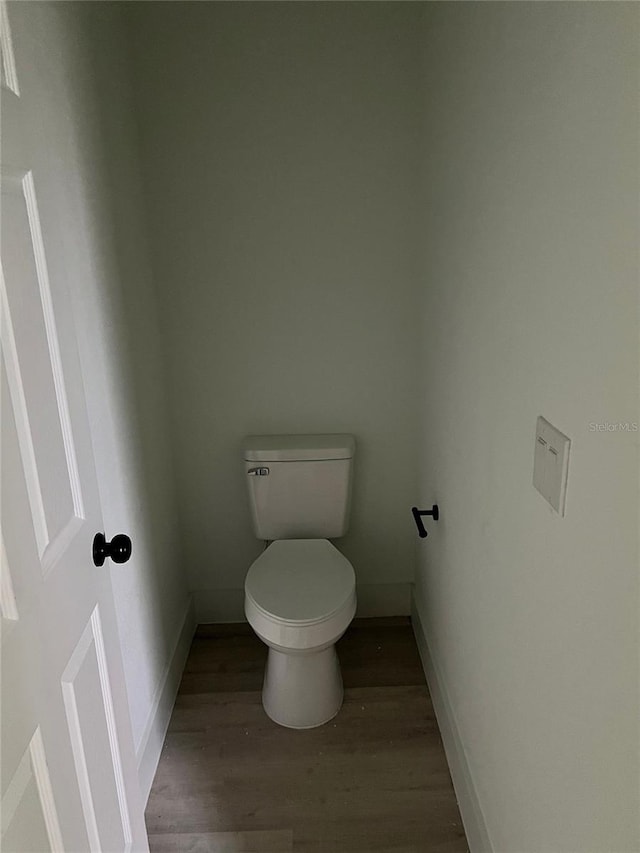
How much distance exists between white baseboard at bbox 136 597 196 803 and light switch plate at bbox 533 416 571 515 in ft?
4.26

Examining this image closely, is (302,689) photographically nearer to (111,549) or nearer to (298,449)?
(298,449)

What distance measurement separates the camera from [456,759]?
5.65 feet

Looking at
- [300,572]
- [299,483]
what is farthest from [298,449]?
[300,572]

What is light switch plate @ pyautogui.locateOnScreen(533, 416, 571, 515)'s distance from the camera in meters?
0.94

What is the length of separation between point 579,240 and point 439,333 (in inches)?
38.5

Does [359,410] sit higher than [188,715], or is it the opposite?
[359,410]

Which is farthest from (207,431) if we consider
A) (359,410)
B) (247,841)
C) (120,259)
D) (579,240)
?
(579,240)

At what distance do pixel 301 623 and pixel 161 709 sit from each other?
0.52 m

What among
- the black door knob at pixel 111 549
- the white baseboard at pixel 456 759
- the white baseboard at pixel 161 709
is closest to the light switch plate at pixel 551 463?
the black door knob at pixel 111 549

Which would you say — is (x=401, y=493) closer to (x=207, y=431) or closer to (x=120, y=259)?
(x=207, y=431)

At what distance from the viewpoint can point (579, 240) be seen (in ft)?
2.86

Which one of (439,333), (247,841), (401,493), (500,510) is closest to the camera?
(500,510)

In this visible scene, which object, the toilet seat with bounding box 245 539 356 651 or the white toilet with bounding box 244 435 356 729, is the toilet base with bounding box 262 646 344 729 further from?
the toilet seat with bounding box 245 539 356 651

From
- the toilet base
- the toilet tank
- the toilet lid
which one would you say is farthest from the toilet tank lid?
the toilet base
